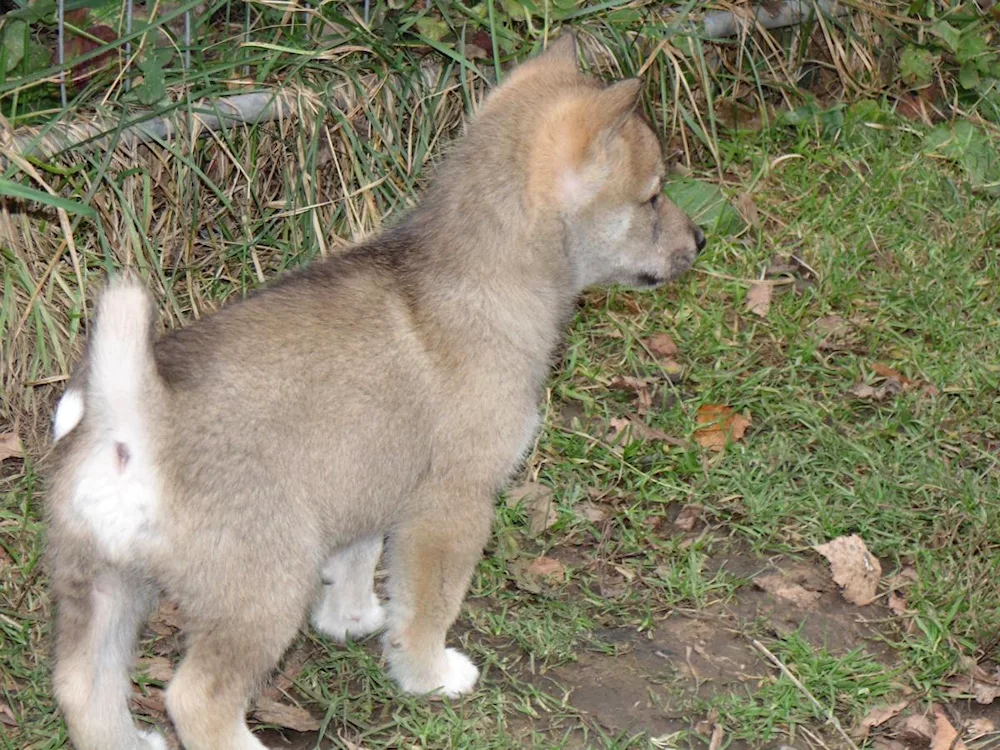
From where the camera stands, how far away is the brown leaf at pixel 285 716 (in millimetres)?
3684

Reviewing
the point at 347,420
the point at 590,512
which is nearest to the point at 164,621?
the point at 347,420

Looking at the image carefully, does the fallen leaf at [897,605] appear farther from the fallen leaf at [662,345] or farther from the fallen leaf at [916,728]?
the fallen leaf at [662,345]

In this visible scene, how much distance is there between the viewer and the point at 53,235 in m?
4.65

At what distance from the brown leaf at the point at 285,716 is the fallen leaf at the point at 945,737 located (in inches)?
65.8

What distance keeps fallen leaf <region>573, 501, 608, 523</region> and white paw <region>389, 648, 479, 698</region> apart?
2.78ft

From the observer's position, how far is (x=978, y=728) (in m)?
3.70

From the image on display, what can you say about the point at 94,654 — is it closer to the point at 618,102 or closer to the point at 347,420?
the point at 347,420

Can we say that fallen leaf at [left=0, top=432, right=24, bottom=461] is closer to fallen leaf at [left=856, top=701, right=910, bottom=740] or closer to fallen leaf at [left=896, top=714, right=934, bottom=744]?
fallen leaf at [left=856, top=701, right=910, bottom=740]

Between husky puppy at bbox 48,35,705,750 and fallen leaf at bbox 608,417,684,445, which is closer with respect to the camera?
husky puppy at bbox 48,35,705,750

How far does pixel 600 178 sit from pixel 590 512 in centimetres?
132

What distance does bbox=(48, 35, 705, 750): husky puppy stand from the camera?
311 cm

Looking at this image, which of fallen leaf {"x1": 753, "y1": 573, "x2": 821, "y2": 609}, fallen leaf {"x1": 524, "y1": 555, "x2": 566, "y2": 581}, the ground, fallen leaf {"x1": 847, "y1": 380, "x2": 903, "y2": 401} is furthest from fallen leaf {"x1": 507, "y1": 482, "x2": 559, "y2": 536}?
fallen leaf {"x1": 847, "y1": 380, "x2": 903, "y2": 401}

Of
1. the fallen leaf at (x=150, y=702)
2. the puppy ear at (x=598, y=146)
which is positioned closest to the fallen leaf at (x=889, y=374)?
the puppy ear at (x=598, y=146)

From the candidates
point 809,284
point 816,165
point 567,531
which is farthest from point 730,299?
point 567,531
